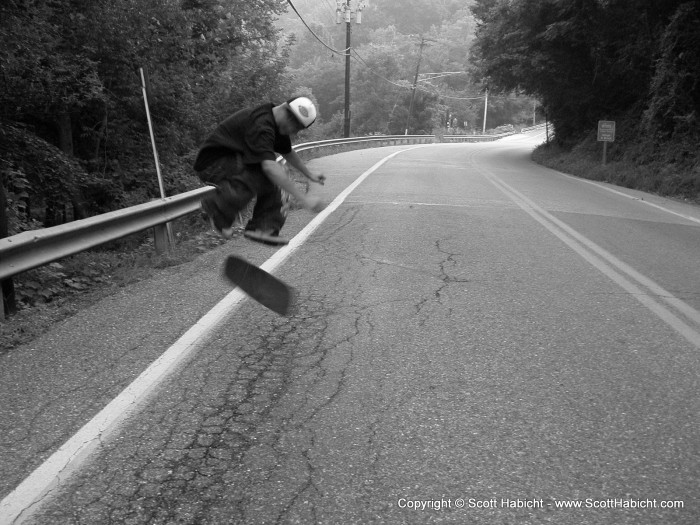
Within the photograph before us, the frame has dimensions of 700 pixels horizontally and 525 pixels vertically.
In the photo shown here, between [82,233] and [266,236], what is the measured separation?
85.2 inches

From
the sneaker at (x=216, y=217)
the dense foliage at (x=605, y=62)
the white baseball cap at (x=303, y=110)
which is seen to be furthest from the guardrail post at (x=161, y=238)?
the dense foliage at (x=605, y=62)

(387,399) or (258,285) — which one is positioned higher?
(258,285)

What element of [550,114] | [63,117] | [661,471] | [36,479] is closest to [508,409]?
[661,471]

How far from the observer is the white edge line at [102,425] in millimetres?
2945

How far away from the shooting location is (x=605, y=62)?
2525cm

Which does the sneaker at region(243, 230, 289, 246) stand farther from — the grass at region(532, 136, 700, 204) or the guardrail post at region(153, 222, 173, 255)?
the grass at region(532, 136, 700, 204)

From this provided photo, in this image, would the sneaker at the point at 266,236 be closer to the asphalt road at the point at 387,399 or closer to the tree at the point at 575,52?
the asphalt road at the point at 387,399

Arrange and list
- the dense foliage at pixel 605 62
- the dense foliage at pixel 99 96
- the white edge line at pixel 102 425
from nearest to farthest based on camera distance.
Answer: the white edge line at pixel 102 425, the dense foliage at pixel 99 96, the dense foliage at pixel 605 62

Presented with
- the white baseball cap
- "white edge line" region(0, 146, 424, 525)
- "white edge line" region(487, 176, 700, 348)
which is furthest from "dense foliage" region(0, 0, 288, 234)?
"white edge line" region(487, 176, 700, 348)

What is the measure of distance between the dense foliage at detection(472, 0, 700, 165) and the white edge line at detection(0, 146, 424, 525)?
1671 cm

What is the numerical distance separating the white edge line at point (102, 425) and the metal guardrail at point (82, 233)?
4.90 feet

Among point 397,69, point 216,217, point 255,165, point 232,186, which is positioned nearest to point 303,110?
point 255,165

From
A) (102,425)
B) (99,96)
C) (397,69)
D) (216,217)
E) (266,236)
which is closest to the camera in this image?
(102,425)

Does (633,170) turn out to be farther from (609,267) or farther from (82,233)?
(82,233)
